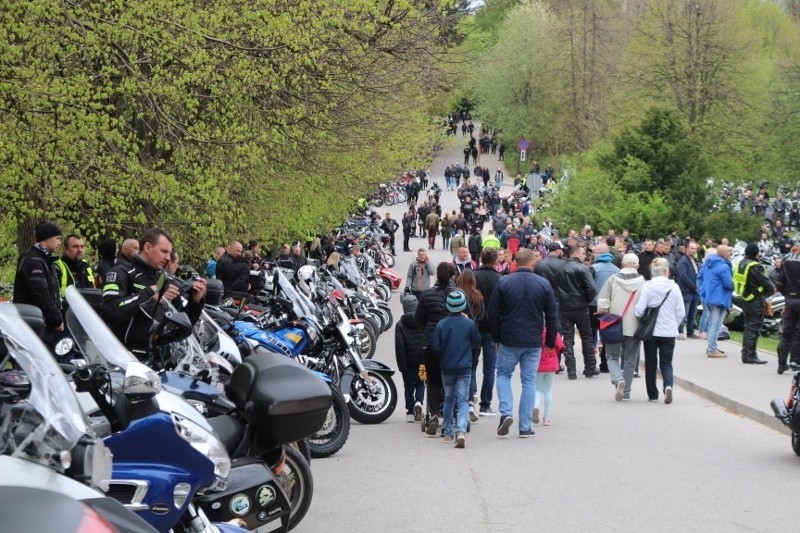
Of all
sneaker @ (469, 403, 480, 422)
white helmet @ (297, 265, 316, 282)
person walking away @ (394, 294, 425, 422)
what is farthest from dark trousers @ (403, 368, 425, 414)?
white helmet @ (297, 265, 316, 282)

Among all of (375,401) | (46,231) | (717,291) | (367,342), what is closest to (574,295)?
(717,291)

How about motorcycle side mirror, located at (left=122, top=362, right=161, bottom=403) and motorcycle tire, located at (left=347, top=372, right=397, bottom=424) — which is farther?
motorcycle tire, located at (left=347, top=372, right=397, bottom=424)

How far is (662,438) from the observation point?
1365 cm

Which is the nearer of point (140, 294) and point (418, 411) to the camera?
point (140, 294)

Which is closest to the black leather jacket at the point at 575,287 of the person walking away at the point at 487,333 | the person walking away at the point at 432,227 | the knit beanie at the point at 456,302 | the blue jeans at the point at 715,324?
the blue jeans at the point at 715,324

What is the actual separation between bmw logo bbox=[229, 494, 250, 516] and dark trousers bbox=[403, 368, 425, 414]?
7.25 m

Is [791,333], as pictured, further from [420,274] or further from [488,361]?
[420,274]

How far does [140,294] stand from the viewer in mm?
9219

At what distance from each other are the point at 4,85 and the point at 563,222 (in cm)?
3073

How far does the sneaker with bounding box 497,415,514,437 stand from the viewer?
44.1 ft

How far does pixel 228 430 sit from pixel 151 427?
3.92ft

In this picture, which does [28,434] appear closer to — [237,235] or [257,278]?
[257,278]

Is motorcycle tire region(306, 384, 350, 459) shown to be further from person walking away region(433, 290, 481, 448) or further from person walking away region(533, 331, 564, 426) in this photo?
person walking away region(533, 331, 564, 426)

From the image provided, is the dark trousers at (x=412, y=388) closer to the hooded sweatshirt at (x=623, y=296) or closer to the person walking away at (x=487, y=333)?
the person walking away at (x=487, y=333)
